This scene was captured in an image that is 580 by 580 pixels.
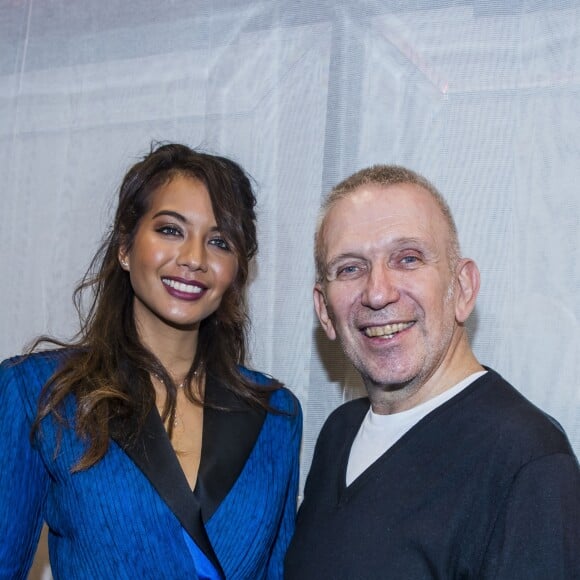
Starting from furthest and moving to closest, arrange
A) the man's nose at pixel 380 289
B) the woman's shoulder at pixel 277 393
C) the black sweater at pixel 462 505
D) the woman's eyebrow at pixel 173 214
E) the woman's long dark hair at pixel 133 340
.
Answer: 1. the woman's shoulder at pixel 277 393
2. the woman's eyebrow at pixel 173 214
3. the woman's long dark hair at pixel 133 340
4. the man's nose at pixel 380 289
5. the black sweater at pixel 462 505

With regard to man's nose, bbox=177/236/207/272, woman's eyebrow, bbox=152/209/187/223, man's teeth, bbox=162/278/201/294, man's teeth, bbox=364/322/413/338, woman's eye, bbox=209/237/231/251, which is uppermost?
woman's eyebrow, bbox=152/209/187/223

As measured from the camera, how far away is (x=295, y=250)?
1.99 metres

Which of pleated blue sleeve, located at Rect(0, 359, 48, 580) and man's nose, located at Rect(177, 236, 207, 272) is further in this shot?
man's nose, located at Rect(177, 236, 207, 272)

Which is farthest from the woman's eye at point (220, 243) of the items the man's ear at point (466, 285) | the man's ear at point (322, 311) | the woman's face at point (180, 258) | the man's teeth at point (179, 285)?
the man's ear at point (466, 285)

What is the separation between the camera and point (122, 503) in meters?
1.46

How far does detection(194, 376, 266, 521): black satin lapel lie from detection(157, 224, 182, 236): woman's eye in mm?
344

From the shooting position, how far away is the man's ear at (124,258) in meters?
1.71

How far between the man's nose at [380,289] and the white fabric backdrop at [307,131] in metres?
0.44

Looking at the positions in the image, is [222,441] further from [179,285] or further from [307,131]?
[307,131]

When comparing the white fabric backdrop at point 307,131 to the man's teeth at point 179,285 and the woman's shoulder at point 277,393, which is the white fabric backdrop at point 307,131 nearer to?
the woman's shoulder at point 277,393

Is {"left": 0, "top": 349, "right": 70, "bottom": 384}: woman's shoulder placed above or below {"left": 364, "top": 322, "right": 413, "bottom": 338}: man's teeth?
below

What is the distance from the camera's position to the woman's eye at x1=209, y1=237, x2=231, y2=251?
1.70 m

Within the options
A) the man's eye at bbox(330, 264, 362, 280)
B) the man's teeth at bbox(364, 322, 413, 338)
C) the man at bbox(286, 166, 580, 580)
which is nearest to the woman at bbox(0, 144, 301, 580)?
the man at bbox(286, 166, 580, 580)

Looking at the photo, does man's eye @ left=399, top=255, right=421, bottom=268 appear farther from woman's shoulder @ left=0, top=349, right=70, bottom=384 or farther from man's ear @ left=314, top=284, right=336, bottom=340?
woman's shoulder @ left=0, top=349, right=70, bottom=384
